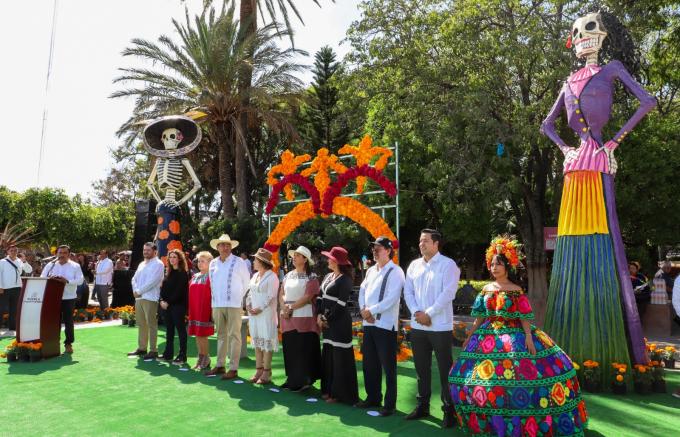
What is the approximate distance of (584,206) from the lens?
A: 6.77 metres

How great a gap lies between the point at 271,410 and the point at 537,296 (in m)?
12.0

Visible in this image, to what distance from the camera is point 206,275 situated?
25.9 feet

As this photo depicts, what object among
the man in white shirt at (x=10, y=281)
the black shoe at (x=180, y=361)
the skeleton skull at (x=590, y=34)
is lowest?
the black shoe at (x=180, y=361)

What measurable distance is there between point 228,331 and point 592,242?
460 centimetres

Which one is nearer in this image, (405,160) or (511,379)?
(511,379)

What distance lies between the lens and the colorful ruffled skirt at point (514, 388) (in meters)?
4.39

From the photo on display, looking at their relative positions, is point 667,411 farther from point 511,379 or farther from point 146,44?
point 146,44

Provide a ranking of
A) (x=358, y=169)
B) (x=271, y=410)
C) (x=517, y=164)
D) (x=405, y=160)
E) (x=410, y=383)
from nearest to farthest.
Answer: (x=271, y=410) → (x=410, y=383) → (x=358, y=169) → (x=517, y=164) → (x=405, y=160)

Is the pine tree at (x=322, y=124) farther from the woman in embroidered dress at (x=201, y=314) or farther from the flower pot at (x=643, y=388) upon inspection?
the flower pot at (x=643, y=388)

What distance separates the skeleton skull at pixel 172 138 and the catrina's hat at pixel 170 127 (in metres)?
0.07

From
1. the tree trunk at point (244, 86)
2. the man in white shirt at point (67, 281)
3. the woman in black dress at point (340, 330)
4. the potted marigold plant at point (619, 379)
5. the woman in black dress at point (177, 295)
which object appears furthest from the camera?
the tree trunk at point (244, 86)

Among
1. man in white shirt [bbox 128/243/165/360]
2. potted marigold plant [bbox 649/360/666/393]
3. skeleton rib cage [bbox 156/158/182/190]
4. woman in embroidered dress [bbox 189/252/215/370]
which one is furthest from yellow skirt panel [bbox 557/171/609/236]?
skeleton rib cage [bbox 156/158/182/190]

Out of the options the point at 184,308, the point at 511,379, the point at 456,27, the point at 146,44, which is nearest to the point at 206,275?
the point at 184,308

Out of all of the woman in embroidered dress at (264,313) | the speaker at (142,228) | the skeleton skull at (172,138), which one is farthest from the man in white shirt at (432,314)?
the speaker at (142,228)
